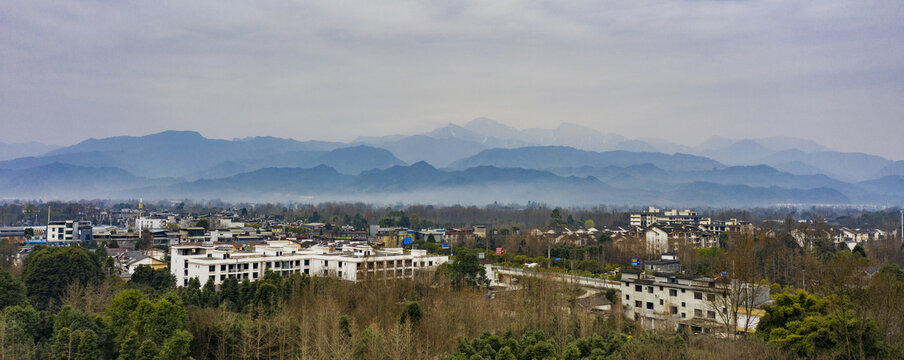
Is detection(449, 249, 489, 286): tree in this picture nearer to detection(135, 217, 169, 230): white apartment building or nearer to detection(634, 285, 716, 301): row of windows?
detection(634, 285, 716, 301): row of windows

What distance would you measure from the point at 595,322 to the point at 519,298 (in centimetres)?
289

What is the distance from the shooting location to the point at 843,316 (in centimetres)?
1081

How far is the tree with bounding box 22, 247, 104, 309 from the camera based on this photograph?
19188 millimetres

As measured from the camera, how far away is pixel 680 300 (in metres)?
18.3

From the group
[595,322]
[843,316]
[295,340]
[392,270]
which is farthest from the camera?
[392,270]

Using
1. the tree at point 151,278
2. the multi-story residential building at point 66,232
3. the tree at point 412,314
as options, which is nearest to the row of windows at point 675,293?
the tree at point 412,314

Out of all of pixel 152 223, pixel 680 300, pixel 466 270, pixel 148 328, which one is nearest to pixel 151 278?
pixel 148 328

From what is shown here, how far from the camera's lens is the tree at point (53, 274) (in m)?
19.2

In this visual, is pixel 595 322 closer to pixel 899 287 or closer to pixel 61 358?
pixel 899 287

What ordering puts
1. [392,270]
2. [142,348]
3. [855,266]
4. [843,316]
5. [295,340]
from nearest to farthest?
[843,316] → [142,348] → [295,340] → [855,266] → [392,270]

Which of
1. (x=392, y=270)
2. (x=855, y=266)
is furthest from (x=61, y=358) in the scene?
(x=855, y=266)

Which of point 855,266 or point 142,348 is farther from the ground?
point 855,266

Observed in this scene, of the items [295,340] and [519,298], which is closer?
[295,340]

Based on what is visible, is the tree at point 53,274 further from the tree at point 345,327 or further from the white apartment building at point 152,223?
the white apartment building at point 152,223
